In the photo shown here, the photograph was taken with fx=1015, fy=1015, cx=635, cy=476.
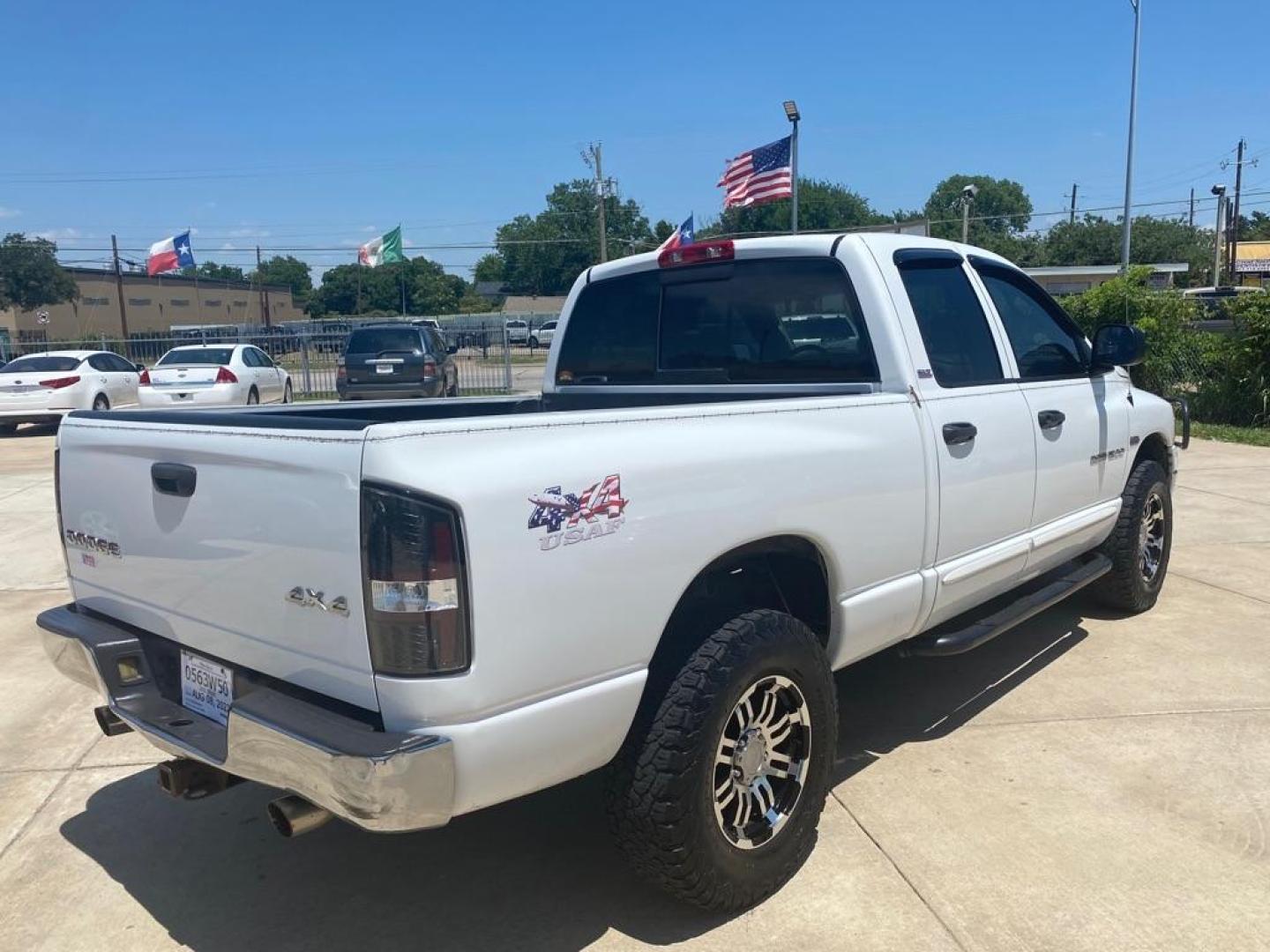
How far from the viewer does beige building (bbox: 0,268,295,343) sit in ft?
219

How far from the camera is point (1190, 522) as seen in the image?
8148 millimetres

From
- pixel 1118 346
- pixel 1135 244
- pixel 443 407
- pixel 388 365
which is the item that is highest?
pixel 1135 244

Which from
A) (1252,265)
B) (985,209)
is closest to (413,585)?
(1252,265)

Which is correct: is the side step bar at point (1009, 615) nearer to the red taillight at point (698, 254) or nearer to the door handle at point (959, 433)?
the door handle at point (959, 433)

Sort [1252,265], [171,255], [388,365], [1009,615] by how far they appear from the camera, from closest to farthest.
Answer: [1009,615], [388,365], [171,255], [1252,265]

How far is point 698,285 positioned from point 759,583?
59.3 inches

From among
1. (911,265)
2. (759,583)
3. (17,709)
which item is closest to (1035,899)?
(759,583)

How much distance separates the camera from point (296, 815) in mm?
2502

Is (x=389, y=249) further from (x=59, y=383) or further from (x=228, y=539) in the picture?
(x=228, y=539)

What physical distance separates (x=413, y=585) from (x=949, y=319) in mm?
2732

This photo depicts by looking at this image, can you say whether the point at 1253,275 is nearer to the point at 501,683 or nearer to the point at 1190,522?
the point at 1190,522

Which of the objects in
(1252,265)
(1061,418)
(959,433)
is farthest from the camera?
(1252,265)

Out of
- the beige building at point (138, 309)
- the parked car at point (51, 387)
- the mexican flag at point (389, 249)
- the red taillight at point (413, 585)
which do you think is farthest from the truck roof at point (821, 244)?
the beige building at point (138, 309)

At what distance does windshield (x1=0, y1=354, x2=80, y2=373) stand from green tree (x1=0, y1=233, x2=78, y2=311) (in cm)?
5472
